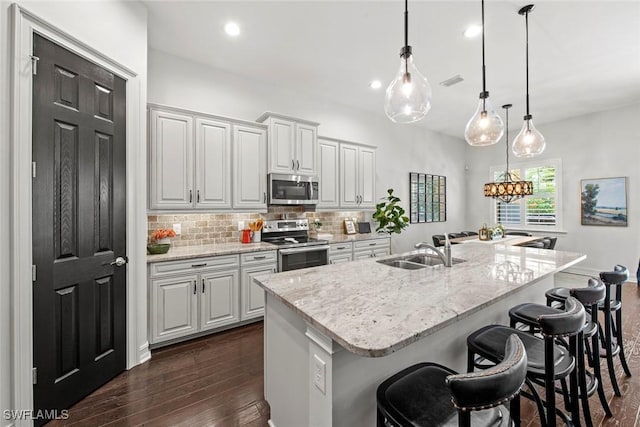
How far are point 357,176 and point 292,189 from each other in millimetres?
1457

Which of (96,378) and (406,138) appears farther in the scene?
(406,138)

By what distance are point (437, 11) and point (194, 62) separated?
9.87 ft

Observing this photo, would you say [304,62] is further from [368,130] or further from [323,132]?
[368,130]

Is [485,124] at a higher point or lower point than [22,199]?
higher

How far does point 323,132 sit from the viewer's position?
4.88 metres

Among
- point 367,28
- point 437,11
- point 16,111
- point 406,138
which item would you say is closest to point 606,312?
point 437,11

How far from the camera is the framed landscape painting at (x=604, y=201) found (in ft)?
17.1

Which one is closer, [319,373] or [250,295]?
[319,373]

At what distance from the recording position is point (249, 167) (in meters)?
3.58

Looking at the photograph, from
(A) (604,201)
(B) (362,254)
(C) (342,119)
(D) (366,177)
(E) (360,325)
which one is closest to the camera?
(E) (360,325)

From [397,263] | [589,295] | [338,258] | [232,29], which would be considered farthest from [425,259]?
[232,29]

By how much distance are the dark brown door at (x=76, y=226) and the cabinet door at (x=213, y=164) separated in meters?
0.93

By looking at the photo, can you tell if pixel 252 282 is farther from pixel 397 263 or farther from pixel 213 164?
pixel 397 263

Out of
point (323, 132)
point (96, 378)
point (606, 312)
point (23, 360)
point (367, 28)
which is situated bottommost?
point (96, 378)
